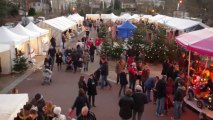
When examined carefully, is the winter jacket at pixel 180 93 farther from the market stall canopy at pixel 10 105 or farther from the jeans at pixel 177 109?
the market stall canopy at pixel 10 105

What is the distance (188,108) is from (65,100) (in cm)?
466

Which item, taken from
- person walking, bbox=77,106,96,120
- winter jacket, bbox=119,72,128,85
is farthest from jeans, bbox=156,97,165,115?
person walking, bbox=77,106,96,120

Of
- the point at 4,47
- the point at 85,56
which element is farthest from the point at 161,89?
the point at 4,47

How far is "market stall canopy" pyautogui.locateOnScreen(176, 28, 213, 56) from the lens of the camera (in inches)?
436

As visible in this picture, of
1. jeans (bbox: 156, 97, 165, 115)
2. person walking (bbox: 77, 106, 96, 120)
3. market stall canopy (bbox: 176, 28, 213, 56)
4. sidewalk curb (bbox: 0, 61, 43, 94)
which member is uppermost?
market stall canopy (bbox: 176, 28, 213, 56)

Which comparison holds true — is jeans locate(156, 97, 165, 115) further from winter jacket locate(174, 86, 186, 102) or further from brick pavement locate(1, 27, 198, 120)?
winter jacket locate(174, 86, 186, 102)

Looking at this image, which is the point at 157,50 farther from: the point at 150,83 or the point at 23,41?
the point at 23,41

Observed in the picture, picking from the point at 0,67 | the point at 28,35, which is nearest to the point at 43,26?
the point at 28,35

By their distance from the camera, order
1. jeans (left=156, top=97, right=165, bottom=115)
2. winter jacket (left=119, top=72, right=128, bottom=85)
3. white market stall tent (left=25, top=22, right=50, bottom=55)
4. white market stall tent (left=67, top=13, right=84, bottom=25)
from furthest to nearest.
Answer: white market stall tent (left=67, top=13, right=84, bottom=25)
white market stall tent (left=25, top=22, right=50, bottom=55)
winter jacket (left=119, top=72, right=128, bottom=85)
jeans (left=156, top=97, right=165, bottom=115)

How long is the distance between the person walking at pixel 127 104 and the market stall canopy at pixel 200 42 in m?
3.66

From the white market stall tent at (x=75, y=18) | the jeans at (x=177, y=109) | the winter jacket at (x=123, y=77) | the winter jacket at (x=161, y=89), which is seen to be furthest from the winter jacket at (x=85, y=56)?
the white market stall tent at (x=75, y=18)

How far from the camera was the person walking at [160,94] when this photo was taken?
10.5 metres

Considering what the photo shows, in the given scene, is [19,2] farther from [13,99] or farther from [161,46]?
[13,99]

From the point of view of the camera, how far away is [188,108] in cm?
1182
